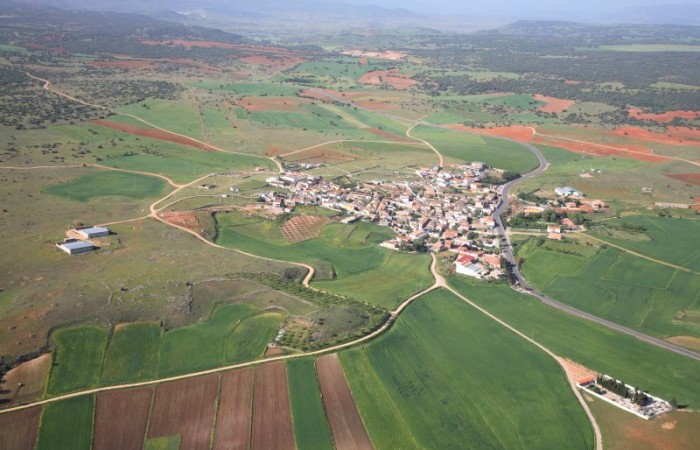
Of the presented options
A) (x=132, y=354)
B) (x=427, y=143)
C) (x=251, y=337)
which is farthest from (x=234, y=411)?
(x=427, y=143)

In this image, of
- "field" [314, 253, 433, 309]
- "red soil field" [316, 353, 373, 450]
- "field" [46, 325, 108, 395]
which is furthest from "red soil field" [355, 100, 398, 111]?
"field" [46, 325, 108, 395]

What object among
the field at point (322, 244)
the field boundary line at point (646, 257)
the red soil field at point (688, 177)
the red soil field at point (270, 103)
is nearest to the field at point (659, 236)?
the field boundary line at point (646, 257)

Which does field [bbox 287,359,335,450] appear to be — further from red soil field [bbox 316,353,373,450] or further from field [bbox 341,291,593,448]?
field [bbox 341,291,593,448]

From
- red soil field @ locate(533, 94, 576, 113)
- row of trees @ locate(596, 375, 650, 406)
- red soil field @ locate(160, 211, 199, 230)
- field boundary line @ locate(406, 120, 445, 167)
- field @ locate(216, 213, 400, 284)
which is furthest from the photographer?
red soil field @ locate(533, 94, 576, 113)

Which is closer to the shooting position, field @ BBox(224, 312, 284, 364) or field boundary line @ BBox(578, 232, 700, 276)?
field @ BBox(224, 312, 284, 364)

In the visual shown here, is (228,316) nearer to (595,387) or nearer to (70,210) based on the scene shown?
(595,387)

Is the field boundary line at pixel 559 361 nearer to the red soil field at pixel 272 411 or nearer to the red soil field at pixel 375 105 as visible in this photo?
the red soil field at pixel 272 411
